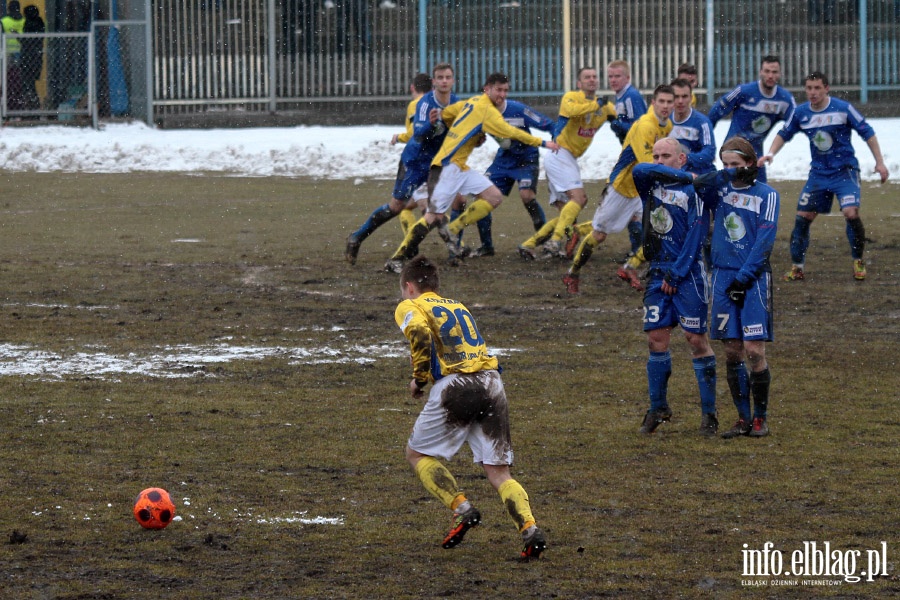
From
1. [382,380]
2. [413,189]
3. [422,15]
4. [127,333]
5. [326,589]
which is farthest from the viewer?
[422,15]

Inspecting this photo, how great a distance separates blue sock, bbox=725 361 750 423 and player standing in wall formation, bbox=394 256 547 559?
8.08 feet

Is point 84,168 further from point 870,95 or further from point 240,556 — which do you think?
point 240,556

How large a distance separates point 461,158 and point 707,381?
6.87m

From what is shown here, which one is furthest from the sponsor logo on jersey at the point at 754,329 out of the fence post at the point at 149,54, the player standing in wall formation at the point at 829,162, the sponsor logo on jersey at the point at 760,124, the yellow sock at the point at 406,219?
the fence post at the point at 149,54

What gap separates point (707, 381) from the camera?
28.6 feet

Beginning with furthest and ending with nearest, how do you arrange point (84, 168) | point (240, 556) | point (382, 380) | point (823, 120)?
point (84, 168) → point (823, 120) → point (382, 380) → point (240, 556)

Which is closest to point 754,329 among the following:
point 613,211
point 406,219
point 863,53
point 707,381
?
point 707,381

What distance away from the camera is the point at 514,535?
22.0 ft

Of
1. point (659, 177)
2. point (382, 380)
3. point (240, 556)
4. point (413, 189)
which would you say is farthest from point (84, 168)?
point (240, 556)

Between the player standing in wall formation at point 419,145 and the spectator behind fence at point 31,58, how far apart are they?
51.7 feet

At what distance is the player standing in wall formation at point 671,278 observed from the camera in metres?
8.60

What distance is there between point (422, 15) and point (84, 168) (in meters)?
8.62

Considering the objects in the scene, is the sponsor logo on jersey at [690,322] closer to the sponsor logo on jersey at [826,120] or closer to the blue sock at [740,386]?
the blue sock at [740,386]

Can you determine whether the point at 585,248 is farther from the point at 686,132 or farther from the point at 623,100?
the point at 623,100
